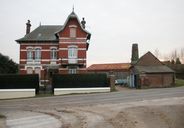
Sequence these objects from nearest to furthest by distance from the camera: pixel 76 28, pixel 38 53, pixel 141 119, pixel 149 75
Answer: pixel 141 119 → pixel 76 28 → pixel 38 53 → pixel 149 75

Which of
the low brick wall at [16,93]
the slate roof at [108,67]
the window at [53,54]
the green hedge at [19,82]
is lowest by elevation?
the low brick wall at [16,93]

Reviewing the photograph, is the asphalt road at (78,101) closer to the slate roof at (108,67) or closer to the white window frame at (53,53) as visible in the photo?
the white window frame at (53,53)

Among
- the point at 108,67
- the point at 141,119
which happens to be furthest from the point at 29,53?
the point at 108,67

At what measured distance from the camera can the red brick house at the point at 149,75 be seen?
1797 inches

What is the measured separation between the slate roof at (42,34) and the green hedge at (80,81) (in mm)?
8818

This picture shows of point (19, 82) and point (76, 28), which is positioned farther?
point (76, 28)

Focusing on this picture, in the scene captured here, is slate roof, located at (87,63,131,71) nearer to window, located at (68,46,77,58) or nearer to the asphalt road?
window, located at (68,46,77,58)

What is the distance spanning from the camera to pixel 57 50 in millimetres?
43000

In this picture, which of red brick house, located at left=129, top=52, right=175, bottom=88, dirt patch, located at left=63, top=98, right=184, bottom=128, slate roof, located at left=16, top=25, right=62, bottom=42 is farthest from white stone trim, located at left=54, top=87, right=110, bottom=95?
dirt patch, located at left=63, top=98, right=184, bottom=128

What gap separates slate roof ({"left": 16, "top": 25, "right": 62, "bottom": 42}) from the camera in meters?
43.1

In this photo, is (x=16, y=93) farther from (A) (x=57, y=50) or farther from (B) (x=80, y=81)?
(A) (x=57, y=50)

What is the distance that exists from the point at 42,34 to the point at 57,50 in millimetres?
3954

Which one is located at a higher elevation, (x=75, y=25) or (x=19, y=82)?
(x=75, y=25)

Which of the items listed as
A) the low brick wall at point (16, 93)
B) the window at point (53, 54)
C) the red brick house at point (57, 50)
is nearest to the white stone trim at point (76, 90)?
the low brick wall at point (16, 93)
